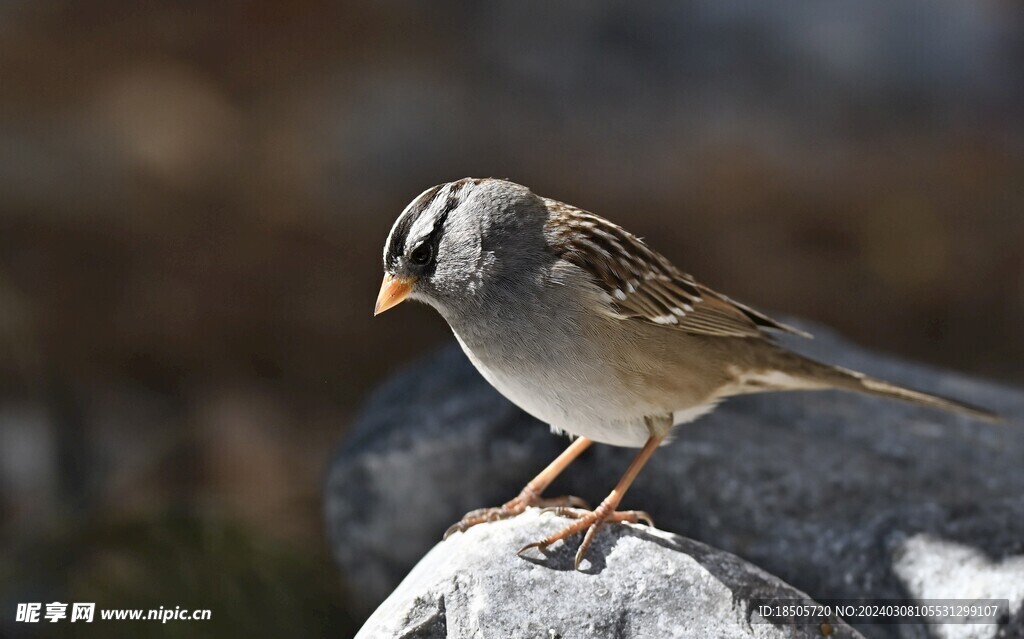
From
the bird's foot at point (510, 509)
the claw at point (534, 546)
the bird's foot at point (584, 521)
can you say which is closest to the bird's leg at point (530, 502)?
the bird's foot at point (510, 509)

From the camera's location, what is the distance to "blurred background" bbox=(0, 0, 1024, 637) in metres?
6.42

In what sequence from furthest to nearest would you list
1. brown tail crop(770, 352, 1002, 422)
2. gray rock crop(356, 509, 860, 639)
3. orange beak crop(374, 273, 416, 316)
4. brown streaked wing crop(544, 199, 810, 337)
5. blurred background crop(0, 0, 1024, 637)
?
blurred background crop(0, 0, 1024, 637), brown tail crop(770, 352, 1002, 422), brown streaked wing crop(544, 199, 810, 337), orange beak crop(374, 273, 416, 316), gray rock crop(356, 509, 860, 639)

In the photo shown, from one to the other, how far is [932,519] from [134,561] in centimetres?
333

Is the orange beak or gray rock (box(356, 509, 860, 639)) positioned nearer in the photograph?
gray rock (box(356, 509, 860, 639))

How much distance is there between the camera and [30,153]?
23.7ft

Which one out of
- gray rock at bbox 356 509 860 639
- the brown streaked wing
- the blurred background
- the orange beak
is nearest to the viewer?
gray rock at bbox 356 509 860 639

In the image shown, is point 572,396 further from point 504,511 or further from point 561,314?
point 504,511

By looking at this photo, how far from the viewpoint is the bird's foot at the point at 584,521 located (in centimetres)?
321

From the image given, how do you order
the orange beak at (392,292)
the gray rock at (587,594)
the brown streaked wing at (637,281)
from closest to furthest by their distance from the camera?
the gray rock at (587,594), the orange beak at (392,292), the brown streaked wing at (637,281)

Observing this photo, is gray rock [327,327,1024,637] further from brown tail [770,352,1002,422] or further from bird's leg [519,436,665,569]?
bird's leg [519,436,665,569]

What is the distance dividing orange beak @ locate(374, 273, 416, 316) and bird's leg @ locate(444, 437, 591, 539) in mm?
760

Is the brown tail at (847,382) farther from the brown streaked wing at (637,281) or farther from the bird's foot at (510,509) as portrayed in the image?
the bird's foot at (510,509)

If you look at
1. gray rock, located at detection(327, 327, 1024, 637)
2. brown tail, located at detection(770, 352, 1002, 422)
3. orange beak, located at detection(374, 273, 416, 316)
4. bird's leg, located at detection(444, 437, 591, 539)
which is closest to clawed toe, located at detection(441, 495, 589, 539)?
bird's leg, located at detection(444, 437, 591, 539)

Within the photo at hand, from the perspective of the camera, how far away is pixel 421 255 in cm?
317
